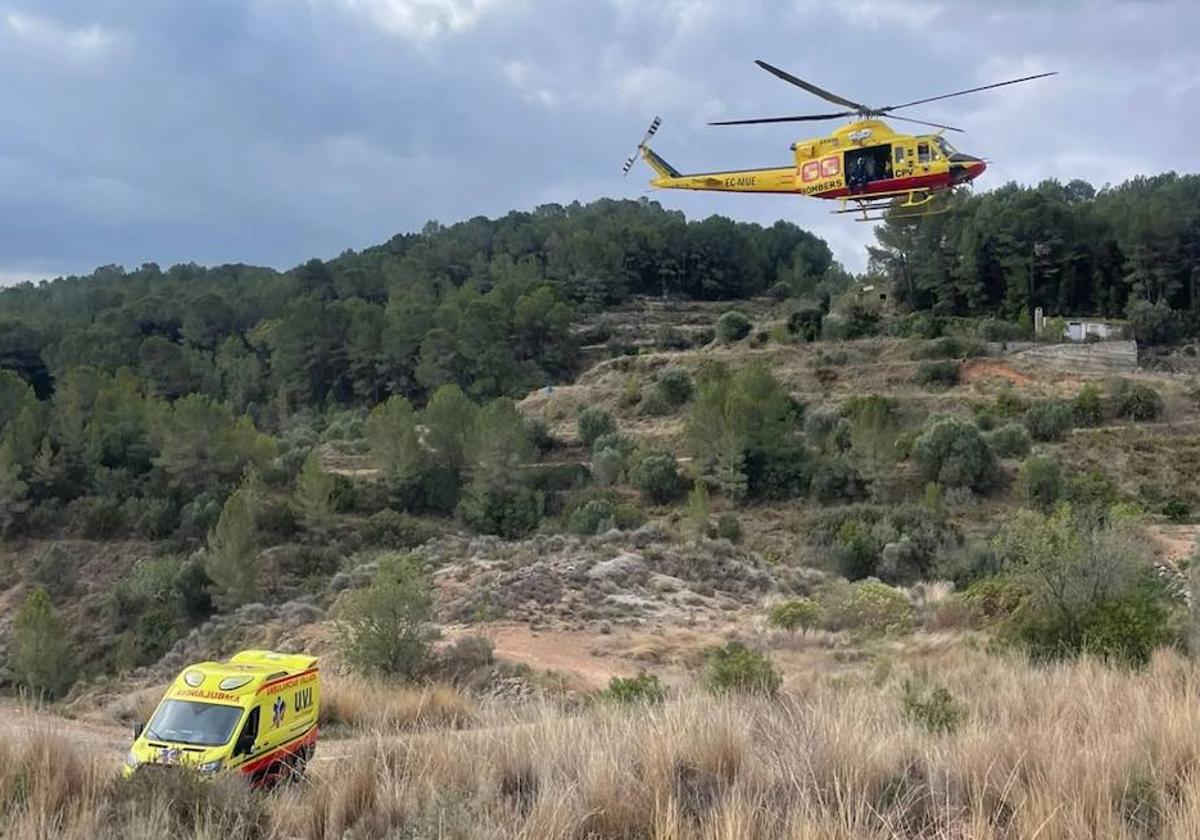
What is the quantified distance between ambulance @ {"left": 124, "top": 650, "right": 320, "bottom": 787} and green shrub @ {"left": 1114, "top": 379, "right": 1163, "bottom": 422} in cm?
3982

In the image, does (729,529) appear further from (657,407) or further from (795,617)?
(657,407)

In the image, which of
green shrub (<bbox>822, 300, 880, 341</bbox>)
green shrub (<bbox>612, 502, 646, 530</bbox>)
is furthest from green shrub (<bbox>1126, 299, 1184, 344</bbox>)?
green shrub (<bbox>612, 502, 646, 530</bbox>)

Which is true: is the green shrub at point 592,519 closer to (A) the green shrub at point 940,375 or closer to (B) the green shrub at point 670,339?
(A) the green shrub at point 940,375

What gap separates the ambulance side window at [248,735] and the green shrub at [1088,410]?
39205 mm

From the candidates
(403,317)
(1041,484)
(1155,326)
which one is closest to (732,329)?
(403,317)

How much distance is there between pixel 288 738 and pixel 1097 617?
9120 mm

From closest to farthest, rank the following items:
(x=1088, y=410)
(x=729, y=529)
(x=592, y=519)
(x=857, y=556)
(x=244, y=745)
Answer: (x=244, y=745), (x=857, y=556), (x=729, y=529), (x=592, y=519), (x=1088, y=410)

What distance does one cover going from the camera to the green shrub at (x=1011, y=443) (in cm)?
3750

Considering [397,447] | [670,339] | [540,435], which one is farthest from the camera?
[670,339]

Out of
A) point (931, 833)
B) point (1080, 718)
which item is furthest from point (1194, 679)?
point (931, 833)

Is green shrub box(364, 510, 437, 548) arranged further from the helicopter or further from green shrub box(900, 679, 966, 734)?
green shrub box(900, 679, 966, 734)

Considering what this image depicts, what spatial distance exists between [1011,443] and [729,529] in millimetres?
12597

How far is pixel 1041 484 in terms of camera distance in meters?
32.5

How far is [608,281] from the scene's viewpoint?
263 ft
